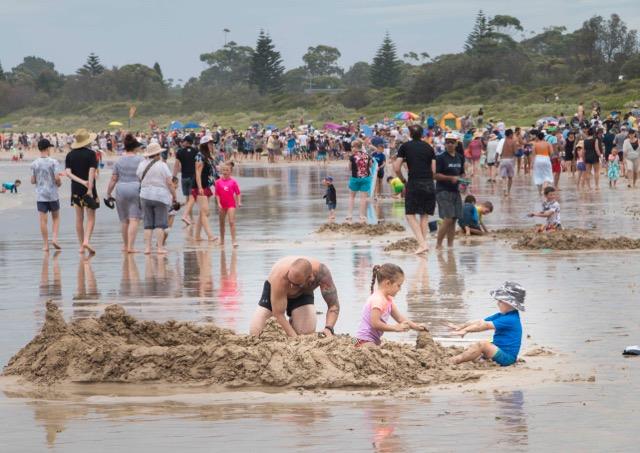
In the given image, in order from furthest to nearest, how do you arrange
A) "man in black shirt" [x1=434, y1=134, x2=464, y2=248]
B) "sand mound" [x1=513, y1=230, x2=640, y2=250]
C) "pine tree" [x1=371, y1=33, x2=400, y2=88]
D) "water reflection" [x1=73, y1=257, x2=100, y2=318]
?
1. "pine tree" [x1=371, y1=33, x2=400, y2=88]
2. "man in black shirt" [x1=434, y1=134, x2=464, y2=248]
3. "sand mound" [x1=513, y1=230, x2=640, y2=250]
4. "water reflection" [x1=73, y1=257, x2=100, y2=318]

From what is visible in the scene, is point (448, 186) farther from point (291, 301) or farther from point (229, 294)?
point (291, 301)

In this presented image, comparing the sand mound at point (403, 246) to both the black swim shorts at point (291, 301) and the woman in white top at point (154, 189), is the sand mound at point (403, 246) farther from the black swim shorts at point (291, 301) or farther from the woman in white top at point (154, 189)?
the black swim shorts at point (291, 301)

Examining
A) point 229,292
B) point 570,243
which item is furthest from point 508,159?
point 229,292

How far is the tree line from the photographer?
104 m

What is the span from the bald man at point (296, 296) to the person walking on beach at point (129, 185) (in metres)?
8.14

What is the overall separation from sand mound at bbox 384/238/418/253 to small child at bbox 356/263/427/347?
7936 millimetres

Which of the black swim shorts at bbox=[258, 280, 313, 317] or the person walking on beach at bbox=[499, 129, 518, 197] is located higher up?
the person walking on beach at bbox=[499, 129, 518, 197]

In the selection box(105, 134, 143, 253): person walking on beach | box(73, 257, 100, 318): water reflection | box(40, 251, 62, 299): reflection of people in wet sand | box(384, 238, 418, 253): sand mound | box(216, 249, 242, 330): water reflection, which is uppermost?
box(105, 134, 143, 253): person walking on beach

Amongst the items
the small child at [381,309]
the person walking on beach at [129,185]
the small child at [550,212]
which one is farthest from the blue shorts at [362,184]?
the small child at [381,309]

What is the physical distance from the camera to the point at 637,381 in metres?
8.98

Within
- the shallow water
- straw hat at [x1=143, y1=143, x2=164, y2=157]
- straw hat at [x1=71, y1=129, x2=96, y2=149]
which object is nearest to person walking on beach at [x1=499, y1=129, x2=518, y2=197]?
the shallow water

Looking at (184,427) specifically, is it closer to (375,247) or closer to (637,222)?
(375,247)

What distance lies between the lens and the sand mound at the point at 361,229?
68.9ft

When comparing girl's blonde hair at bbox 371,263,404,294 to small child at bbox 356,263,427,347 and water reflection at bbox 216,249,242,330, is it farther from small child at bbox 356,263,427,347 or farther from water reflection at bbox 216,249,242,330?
water reflection at bbox 216,249,242,330
